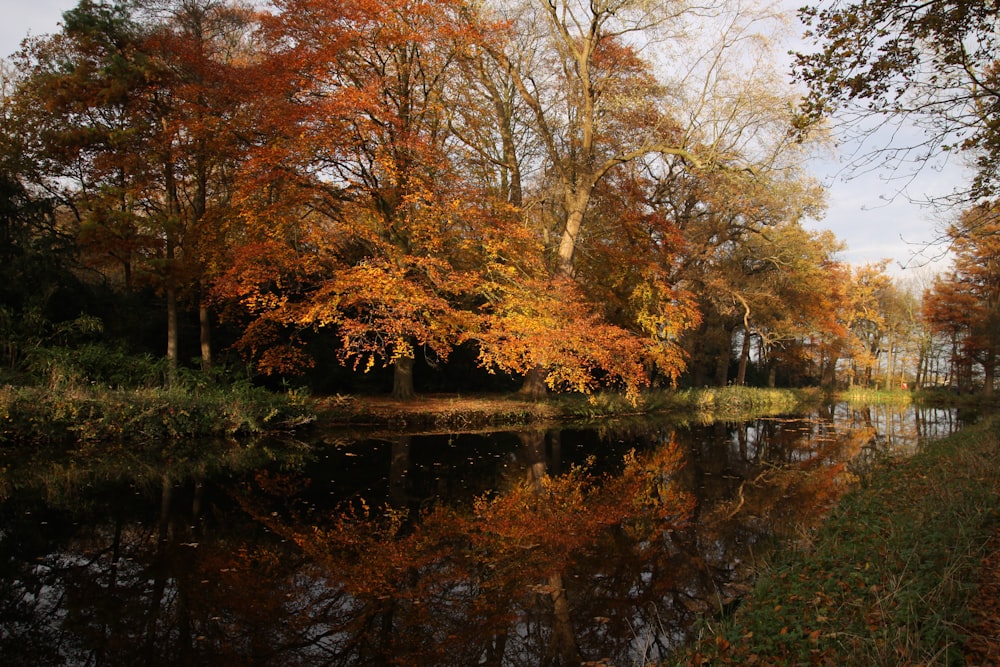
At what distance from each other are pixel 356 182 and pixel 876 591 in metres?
13.6

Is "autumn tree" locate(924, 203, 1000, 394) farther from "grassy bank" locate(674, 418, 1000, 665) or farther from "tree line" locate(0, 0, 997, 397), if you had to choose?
"grassy bank" locate(674, 418, 1000, 665)

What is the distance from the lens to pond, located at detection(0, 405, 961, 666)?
4.43 metres

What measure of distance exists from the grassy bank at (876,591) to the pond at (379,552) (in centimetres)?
56

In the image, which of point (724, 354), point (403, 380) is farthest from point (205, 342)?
point (724, 354)

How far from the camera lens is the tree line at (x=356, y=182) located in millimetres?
13734

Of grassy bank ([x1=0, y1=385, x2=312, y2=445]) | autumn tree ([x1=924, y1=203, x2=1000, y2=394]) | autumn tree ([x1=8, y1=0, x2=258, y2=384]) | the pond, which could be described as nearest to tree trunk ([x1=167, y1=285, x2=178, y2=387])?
autumn tree ([x1=8, y1=0, x2=258, y2=384])

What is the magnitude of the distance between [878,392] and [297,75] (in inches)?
1314

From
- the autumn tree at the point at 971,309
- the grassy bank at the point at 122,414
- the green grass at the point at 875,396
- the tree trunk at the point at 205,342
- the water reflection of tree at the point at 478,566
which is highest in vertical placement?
the autumn tree at the point at 971,309

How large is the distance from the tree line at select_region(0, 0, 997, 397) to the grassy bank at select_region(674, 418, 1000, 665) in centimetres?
709

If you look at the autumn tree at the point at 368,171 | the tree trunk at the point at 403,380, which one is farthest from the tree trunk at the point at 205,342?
the tree trunk at the point at 403,380

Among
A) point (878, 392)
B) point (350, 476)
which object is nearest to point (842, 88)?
point (350, 476)

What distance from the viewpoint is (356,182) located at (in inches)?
590

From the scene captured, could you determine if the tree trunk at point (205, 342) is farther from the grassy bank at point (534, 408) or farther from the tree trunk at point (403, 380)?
the tree trunk at point (403, 380)

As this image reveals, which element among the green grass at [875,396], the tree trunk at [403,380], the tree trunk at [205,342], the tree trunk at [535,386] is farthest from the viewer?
the green grass at [875,396]
